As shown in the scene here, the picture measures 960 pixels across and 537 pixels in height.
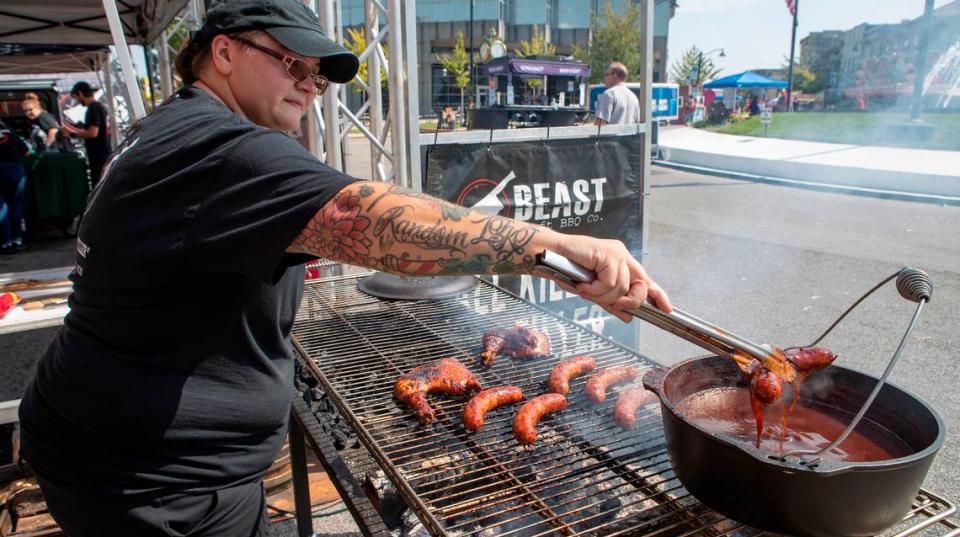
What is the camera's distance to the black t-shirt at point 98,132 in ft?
35.3

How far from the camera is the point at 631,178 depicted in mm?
5211

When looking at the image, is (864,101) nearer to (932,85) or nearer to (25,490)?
(932,85)

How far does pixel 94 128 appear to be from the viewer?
35.6ft

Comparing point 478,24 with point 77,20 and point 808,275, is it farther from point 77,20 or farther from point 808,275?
point 808,275

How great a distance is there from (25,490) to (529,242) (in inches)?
146

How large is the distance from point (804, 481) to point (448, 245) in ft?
3.10

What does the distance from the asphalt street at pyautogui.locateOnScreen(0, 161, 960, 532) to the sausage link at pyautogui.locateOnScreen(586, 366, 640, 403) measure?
196 cm

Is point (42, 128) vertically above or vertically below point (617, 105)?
below

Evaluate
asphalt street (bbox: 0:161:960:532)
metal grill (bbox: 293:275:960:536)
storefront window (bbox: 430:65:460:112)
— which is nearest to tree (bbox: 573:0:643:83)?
storefront window (bbox: 430:65:460:112)

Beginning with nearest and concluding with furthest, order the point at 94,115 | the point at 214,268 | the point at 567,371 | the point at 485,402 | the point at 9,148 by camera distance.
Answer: the point at 214,268 → the point at 485,402 → the point at 567,371 → the point at 9,148 → the point at 94,115

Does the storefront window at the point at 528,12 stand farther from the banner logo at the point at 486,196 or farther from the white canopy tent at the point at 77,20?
the banner logo at the point at 486,196

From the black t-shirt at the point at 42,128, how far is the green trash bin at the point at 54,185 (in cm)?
229

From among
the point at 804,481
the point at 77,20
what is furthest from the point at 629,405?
the point at 77,20

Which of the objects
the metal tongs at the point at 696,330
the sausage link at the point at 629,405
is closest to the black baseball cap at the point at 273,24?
the metal tongs at the point at 696,330
